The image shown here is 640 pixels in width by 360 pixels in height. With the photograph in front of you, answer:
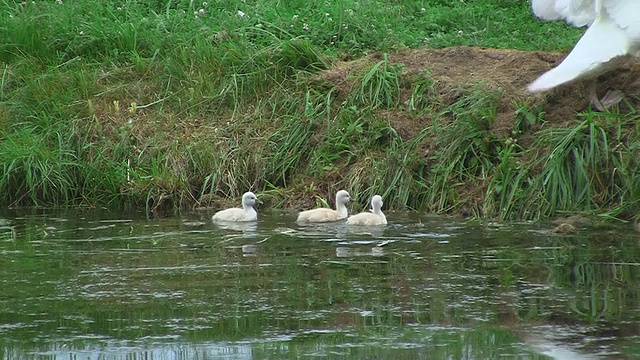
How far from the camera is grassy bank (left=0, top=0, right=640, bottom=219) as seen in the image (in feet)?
37.1

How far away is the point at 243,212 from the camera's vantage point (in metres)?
11.3

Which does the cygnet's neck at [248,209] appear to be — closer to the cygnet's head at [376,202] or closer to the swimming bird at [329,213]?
the swimming bird at [329,213]

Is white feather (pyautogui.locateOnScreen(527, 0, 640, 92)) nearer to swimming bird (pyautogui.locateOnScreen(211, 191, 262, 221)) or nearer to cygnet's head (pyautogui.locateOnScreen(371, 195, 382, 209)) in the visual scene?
cygnet's head (pyautogui.locateOnScreen(371, 195, 382, 209))

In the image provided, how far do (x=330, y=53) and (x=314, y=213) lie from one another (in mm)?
3587

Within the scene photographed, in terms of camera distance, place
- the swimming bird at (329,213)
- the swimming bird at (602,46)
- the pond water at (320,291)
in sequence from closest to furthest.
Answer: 1. the pond water at (320,291)
2. the swimming bird at (602,46)
3. the swimming bird at (329,213)

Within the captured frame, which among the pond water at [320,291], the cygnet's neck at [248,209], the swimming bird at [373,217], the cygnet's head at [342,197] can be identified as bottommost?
the pond water at [320,291]

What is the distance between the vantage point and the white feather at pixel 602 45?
10664mm

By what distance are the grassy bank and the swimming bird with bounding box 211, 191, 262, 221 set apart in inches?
35.7

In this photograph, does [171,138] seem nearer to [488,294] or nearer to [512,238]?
[512,238]

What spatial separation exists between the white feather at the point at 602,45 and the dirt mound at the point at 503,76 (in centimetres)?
69

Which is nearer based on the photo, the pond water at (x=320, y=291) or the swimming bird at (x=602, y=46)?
the pond water at (x=320, y=291)

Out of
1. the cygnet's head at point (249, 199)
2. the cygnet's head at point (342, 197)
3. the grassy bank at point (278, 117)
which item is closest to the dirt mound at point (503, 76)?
the grassy bank at point (278, 117)

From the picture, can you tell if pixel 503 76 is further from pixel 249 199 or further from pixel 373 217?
pixel 249 199

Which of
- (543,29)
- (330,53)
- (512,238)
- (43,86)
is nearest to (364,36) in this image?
(330,53)
